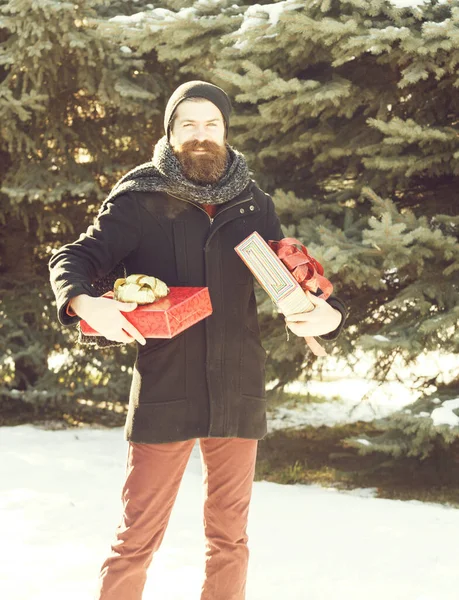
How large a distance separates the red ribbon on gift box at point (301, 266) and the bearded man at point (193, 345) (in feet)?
0.18

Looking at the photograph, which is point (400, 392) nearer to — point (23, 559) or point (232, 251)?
point (23, 559)

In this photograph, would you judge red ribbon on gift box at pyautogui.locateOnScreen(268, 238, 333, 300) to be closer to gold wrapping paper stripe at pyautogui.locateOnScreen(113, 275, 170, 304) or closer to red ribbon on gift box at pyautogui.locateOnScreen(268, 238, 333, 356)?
red ribbon on gift box at pyautogui.locateOnScreen(268, 238, 333, 356)

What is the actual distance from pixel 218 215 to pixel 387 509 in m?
2.47

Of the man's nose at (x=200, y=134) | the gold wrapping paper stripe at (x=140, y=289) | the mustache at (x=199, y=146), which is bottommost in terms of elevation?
the gold wrapping paper stripe at (x=140, y=289)

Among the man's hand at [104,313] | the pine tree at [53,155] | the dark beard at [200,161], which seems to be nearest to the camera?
the man's hand at [104,313]

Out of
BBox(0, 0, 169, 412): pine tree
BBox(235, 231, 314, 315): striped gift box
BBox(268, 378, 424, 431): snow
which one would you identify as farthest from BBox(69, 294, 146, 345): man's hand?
BBox(268, 378, 424, 431): snow

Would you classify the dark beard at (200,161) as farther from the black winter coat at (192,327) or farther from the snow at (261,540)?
the snow at (261,540)

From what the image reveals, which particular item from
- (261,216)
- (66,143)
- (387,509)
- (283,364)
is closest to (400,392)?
(283,364)

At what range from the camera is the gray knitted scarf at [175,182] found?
2.14m

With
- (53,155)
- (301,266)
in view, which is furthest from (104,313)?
(53,155)

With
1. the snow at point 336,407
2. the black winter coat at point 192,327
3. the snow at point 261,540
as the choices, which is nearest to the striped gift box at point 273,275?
the black winter coat at point 192,327

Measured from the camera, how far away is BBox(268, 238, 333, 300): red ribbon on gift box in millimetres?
2100

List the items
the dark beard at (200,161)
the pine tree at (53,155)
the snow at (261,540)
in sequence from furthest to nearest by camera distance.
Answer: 1. the pine tree at (53,155)
2. the snow at (261,540)
3. the dark beard at (200,161)

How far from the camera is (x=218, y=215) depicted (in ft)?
7.21
